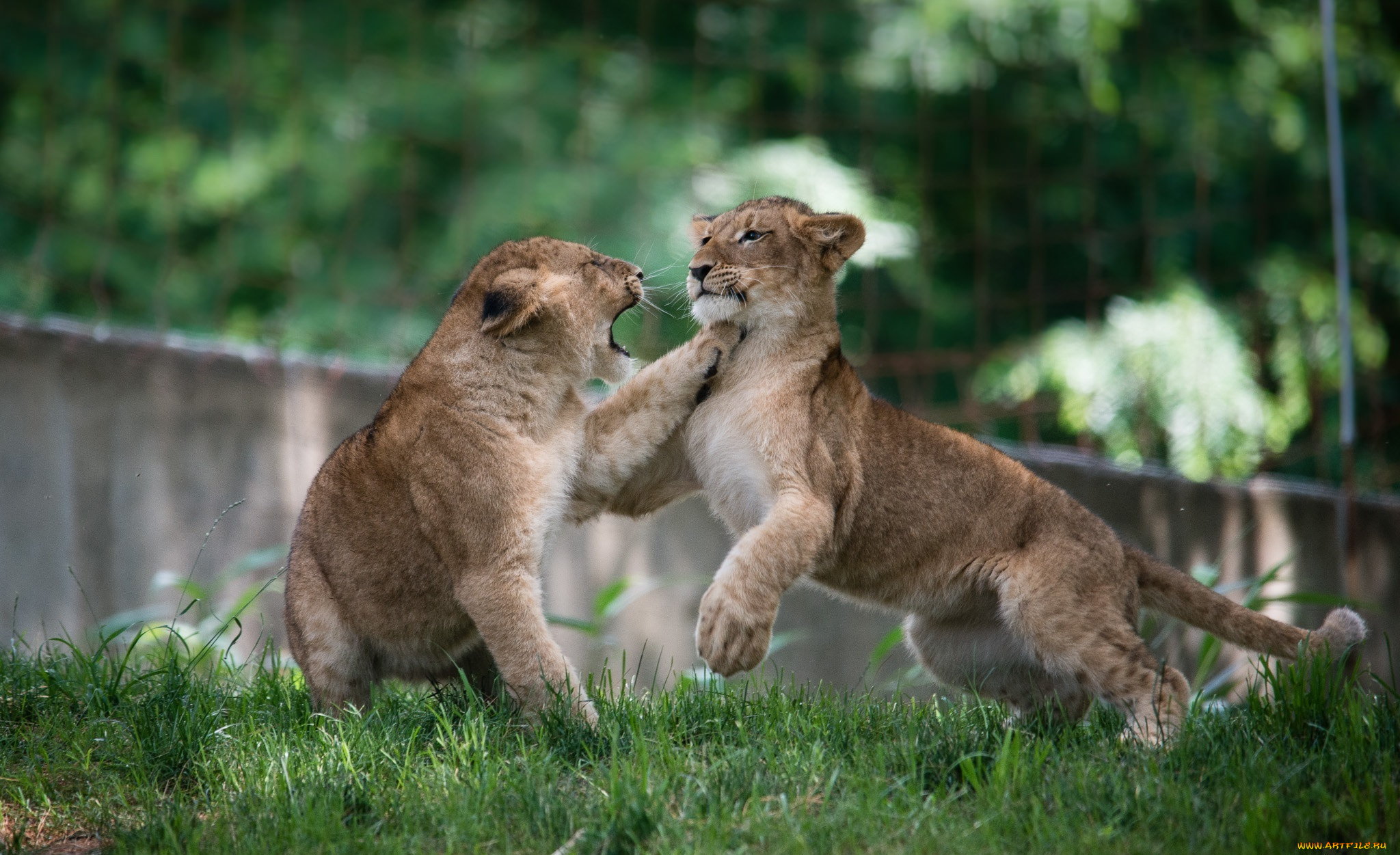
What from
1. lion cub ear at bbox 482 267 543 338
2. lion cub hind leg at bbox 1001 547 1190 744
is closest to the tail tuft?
lion cub hind leg at bbox 1001 547 1190 744

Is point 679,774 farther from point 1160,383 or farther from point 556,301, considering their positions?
point 1160,383

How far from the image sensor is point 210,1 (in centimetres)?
924

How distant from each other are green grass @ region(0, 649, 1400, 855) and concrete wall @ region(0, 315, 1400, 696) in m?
2.16

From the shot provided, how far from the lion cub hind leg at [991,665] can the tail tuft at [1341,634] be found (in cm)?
66

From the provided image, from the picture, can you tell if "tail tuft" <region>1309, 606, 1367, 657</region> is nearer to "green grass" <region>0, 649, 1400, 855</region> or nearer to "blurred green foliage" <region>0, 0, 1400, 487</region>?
"green grass" <region>0, 649, 1400, 855</region>

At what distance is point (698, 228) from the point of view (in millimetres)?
4340

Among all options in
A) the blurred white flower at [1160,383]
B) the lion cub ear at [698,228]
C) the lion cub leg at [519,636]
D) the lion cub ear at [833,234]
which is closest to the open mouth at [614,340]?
the lion cub ear at [698,228]

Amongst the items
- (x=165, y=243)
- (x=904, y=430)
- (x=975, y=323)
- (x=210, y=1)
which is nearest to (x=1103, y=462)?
(x=904, y=430)

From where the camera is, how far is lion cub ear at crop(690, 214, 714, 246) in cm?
432

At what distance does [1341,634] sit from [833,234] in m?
1.84

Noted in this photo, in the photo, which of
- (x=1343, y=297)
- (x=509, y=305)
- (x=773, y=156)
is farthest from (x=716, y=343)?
(x=773, y=156)

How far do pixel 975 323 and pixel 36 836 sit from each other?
7.22 meters

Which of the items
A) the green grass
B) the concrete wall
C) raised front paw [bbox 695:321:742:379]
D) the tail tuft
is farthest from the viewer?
the concrete wall

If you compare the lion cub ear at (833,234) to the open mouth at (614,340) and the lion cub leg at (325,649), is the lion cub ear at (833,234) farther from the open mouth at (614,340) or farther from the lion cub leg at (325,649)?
the lion cub leg at (325,649)
